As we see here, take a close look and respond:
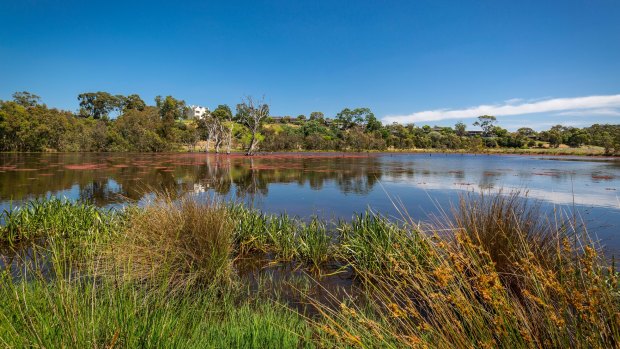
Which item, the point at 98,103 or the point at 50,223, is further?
the point at 98,103

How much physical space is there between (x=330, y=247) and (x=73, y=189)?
15.8 m

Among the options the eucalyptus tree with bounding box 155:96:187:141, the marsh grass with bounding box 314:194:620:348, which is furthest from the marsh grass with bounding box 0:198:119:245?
the eucalyptus tree with bounding box 155:96:187:141

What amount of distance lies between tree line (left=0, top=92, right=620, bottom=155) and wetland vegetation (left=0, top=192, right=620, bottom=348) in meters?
52.1

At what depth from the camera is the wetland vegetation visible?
2.04m

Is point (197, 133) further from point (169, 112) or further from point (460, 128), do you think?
point (460, 128)

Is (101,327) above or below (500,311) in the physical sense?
below

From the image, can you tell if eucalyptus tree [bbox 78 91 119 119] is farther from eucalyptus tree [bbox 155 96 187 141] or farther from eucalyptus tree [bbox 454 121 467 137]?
eucalyptus tree [bbox 454 121 467 137]

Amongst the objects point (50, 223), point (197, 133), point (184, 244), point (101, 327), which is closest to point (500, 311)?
point (101, 327)

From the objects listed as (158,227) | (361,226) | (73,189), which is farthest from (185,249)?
(73,189)

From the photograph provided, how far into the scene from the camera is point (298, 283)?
18.7 feet

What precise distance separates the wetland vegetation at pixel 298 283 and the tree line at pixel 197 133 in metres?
52.1

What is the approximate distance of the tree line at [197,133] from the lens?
6359 cm

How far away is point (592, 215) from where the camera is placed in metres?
11.5

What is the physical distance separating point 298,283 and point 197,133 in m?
86.5
